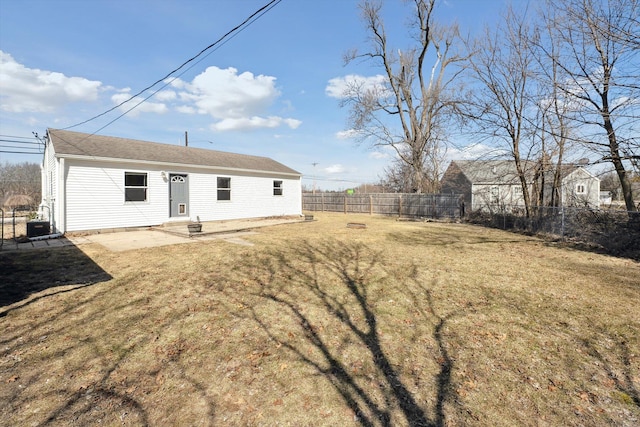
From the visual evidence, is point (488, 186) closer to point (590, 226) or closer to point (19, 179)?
point (590, 226)

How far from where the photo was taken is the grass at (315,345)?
90.1 inches

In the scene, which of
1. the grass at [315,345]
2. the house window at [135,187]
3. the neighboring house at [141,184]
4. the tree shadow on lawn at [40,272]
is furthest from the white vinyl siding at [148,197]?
the grass at [315,345]

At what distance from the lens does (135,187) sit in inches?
447

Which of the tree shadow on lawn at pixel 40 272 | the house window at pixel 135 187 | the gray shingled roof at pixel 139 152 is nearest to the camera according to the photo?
the tree shadow on lawn at pixel 40 272

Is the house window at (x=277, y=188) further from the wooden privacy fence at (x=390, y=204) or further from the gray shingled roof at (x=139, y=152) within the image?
the wooden privacy fence at (x=390, y=204)

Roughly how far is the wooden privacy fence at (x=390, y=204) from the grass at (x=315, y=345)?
12790 mm

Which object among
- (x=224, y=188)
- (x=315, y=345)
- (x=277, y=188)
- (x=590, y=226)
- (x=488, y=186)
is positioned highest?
(x=488, y=186)

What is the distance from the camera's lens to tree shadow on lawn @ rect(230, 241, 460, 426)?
7.87 feet

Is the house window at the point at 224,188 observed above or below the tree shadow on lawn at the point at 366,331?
above

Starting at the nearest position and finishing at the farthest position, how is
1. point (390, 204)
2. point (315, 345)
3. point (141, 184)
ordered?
1. point (315, 345)
2. point (141, 184)
3. point (390, 204)

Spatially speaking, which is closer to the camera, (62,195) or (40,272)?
(40,272)

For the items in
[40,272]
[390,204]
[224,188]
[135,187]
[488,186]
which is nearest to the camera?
[40,272]

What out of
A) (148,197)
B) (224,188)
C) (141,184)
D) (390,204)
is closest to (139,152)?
(141,184)

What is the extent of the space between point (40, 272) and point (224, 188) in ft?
29.6
